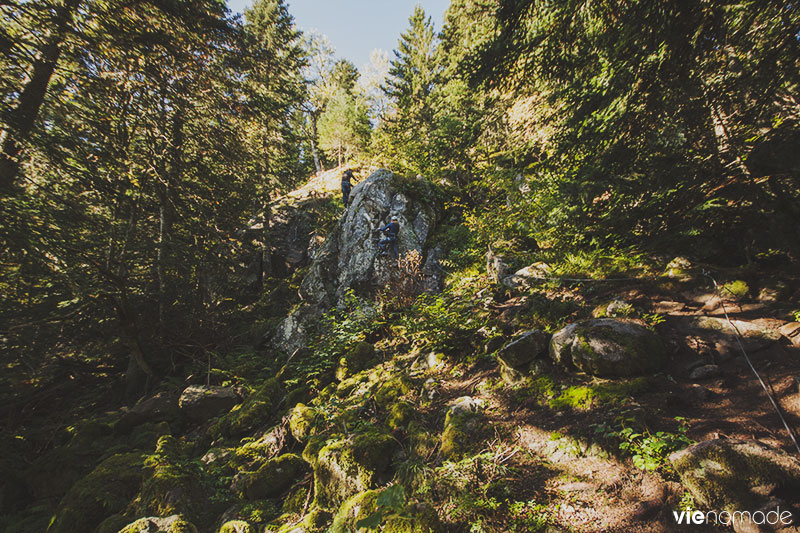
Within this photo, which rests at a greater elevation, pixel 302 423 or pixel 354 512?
pixel 302 423

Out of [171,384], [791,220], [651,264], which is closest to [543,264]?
[651,264]

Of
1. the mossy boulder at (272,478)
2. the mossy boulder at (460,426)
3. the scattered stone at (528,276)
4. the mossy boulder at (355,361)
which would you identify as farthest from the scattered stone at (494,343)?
the mossy boulder at (272,478)

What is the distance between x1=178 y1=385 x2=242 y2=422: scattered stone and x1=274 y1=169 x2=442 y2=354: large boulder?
2.21 meters

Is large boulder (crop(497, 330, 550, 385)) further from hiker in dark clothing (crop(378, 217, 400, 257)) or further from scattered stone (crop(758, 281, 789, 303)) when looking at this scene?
hiker in dark clothing (crop(378, 217, 400, 257))

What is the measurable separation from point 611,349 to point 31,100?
10026 mm

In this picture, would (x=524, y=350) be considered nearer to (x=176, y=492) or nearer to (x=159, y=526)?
(x=159, y=526)

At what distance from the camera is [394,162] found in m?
13.5

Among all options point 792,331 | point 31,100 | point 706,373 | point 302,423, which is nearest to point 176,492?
point 302,423

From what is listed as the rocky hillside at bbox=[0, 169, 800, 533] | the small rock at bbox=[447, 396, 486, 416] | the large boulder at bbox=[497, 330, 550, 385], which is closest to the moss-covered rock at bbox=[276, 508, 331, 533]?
the rocky hillside at bbox=[0, 169, 800, 533]

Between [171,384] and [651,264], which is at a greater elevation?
[651,264]

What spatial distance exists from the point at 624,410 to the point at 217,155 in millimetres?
10167

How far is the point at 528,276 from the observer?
18.7 feet

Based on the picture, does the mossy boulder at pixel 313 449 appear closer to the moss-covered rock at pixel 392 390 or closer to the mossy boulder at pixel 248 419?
the moss-covered rock at pixel 392 390

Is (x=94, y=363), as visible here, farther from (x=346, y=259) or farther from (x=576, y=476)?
(x=576, y=476)
